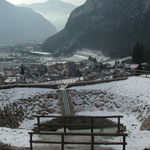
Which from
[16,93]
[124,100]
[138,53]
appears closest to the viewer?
[124,100]

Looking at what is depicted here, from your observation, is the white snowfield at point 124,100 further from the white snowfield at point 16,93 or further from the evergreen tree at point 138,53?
the evergreen tree at point 138,53

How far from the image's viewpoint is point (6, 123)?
21438mm

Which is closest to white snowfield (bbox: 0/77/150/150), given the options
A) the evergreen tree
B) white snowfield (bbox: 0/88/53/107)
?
white snowfield (bbox: 0/88/53/107)

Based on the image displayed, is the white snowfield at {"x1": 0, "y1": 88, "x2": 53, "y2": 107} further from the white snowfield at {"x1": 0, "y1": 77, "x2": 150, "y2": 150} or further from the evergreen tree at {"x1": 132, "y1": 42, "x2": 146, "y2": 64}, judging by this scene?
the evergreen tree at {"x1": 132, "y1": 42, "x2": 146, "y2": 64}

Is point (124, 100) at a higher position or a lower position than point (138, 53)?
higher

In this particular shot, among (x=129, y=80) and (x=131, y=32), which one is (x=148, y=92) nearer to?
(x=129, y=80)

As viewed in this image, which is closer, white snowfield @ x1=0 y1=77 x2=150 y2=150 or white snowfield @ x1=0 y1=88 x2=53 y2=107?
white snowfield @ x1=0 y1=77 x2=150 y2=150

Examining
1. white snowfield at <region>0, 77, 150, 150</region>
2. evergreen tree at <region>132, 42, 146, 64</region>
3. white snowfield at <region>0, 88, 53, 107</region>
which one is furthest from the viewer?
evergreen tree at <region>132, 42, 146, 64</region>

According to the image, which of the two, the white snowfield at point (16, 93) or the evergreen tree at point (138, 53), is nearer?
the white snowfield at point (16, 93)

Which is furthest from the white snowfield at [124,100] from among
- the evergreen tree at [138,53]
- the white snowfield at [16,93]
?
the evergreen tree at [138,53]

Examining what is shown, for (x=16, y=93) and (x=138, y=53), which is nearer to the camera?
(x=16, y=93)

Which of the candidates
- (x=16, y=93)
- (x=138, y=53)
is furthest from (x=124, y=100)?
(x=138, y=53)

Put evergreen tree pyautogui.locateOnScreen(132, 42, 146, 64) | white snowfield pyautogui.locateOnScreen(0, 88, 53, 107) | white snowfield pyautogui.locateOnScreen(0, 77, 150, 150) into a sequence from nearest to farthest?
white snowfield pyautogui.locateOnScreen(0, 77, 150, 150), white snowfield pyautogui.locateOnScreen(0, 88, 53, 107), evergreen tree pyautogui.locateOnScreen(132, 42, 146, 64)

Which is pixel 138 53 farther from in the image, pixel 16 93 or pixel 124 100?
pixel 16 93
